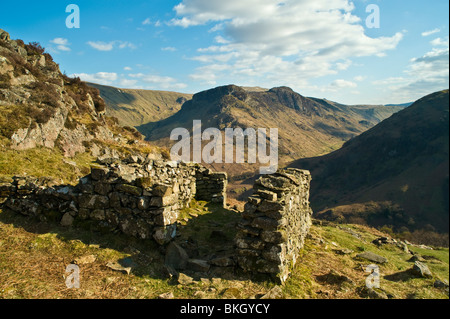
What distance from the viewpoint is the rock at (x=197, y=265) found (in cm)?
726

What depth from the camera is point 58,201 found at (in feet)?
28.1

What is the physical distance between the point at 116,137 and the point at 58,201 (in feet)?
59.7

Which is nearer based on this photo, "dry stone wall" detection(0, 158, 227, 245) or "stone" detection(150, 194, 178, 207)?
"stone" detection(150, 194, 178, 207)

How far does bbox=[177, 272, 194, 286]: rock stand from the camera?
653cm

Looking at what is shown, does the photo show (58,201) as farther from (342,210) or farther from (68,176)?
(342,210)

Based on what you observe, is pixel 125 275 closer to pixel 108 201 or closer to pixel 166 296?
pixel 166 296

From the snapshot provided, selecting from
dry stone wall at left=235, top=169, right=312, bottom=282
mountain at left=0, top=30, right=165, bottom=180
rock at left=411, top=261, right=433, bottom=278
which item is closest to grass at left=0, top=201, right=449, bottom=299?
rock at left=411, top=261, right=433, bottom=278

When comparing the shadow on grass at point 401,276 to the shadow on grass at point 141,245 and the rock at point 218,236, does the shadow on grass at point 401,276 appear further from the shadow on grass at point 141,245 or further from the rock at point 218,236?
the rock at point 218,236

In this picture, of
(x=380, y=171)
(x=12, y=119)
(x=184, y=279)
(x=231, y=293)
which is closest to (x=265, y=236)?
(x=231, y=293)

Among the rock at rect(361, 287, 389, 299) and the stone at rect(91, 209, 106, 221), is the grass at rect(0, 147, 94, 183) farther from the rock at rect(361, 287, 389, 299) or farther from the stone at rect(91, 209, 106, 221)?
the rock at rect(361, 287, 389, 299)

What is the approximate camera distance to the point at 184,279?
21.8 ft

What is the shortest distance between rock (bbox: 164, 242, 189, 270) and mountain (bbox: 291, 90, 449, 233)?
46.1 meters

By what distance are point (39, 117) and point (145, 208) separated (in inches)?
525
